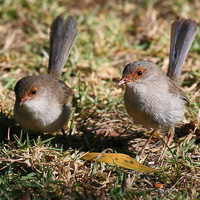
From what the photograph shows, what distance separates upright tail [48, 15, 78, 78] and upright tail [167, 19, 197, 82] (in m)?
1.72

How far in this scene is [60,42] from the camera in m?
5.90

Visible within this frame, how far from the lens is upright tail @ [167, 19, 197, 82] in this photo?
5.62m

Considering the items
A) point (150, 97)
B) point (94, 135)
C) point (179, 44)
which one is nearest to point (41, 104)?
point (94, 135)

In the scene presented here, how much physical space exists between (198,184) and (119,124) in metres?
1.87

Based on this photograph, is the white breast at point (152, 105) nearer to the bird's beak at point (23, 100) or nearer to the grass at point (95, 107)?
the grass at point (95, 107)

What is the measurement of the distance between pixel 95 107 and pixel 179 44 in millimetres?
1778

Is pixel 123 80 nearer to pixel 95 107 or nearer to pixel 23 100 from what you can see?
pixel 23 100

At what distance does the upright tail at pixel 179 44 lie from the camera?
5.62 m

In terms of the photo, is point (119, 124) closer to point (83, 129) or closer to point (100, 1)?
point (83, 129)

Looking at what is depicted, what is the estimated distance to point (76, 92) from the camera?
6.31m

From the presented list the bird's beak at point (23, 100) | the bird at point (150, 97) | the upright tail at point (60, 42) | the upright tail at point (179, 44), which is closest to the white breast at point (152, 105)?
the bird at point (150, 97)

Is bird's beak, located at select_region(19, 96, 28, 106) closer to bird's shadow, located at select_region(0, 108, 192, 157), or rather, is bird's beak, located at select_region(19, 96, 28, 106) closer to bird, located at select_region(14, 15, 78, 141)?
bird, located at select_region(14, 15, 78, 141)

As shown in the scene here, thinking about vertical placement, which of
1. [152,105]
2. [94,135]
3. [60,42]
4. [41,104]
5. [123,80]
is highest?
[60,42]

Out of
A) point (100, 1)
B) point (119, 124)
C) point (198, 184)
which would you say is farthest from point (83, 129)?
point (100, 1)
